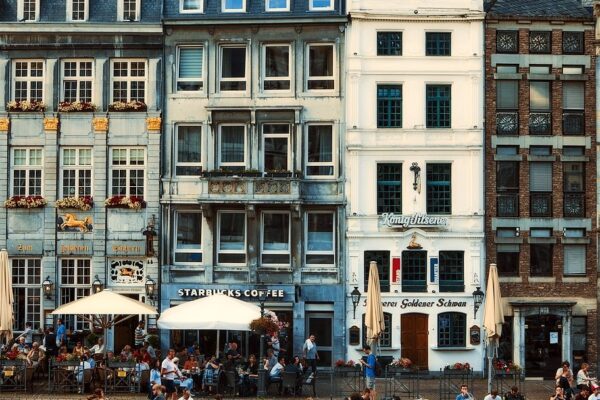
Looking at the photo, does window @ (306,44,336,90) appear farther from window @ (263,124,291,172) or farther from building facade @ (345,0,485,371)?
window @ (263,124,291,172)

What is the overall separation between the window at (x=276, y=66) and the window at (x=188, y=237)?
5990 mm

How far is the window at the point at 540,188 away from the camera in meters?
45.8

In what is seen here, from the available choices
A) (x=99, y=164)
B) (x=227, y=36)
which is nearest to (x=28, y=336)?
(x=99, y=164)

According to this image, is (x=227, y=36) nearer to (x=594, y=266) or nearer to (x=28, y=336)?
(x=28, y=336)

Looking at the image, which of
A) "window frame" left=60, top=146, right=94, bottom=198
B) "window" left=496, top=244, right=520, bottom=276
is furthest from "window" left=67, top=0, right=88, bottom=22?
"window" left=496, top=244, right=520, bottom=276

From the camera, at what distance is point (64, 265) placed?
46.1 m

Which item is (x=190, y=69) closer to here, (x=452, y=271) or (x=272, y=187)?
(x=272, y=187)

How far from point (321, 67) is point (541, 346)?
46.3 ft

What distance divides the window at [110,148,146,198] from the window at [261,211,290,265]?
5.19 metres

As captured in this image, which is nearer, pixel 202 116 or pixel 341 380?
pixel 341 380

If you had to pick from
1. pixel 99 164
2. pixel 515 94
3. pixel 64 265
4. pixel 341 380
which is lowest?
pixel 341 380

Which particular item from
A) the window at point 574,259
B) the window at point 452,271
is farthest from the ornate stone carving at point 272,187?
the window at point 574,259

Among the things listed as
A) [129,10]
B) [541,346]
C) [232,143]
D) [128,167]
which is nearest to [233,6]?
[129,10]

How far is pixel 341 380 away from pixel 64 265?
41.9ft
